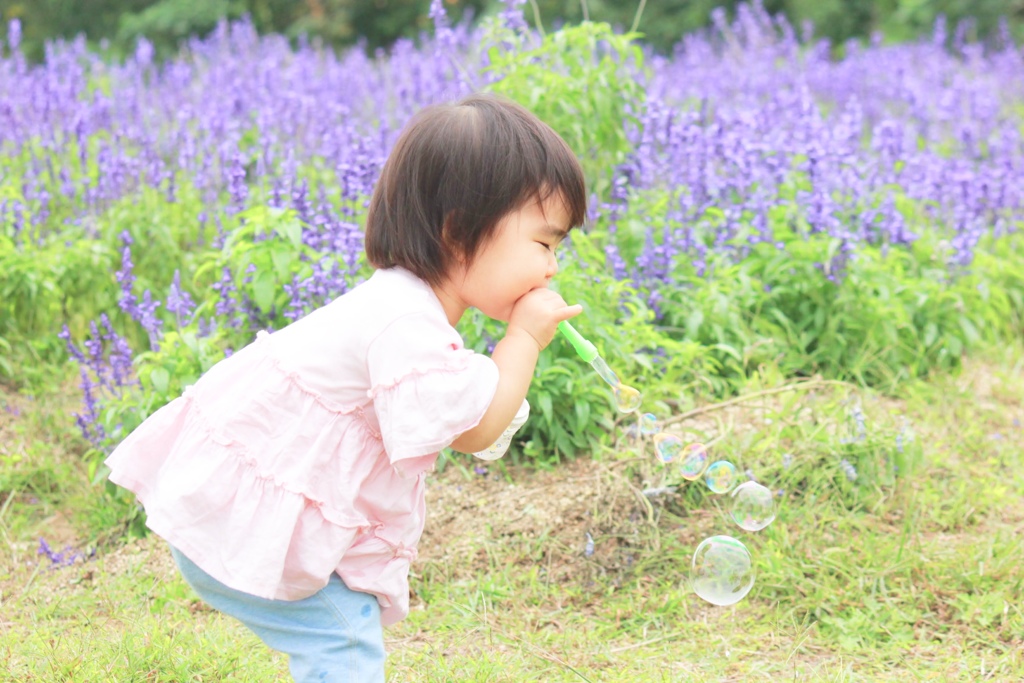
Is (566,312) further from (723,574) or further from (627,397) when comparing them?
(723,574)

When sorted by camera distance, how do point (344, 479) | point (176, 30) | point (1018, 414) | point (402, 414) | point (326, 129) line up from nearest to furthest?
point (402, 414) → point (344, 479) → point (1018, 414) → point (326, 129) → point (176, 30)

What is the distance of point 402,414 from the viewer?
6.34 ft

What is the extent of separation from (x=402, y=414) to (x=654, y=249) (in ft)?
7.32

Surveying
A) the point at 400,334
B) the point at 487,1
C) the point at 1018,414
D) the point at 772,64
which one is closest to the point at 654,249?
the point at 1018,414

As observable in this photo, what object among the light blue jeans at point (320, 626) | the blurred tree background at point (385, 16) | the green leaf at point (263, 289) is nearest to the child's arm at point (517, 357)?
the light blue jeans at point (320, 626)

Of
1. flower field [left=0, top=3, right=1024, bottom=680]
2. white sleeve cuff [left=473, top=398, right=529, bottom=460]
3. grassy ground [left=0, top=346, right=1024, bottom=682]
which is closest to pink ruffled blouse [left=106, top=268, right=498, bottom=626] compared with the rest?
white sleeve cuff [left=473, top=398, right=529, bottom=460]

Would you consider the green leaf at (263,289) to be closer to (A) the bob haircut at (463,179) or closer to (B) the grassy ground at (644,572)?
(B) the grassy ground at (644,572)

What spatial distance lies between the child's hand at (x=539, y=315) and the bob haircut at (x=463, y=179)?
0.14m

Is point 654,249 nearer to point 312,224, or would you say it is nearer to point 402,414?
point 312,224

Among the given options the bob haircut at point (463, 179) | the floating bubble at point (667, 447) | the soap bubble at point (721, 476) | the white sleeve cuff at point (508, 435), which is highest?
the bob haircut at point (463, 179)

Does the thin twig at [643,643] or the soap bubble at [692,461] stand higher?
the soap bubble at [692,461]

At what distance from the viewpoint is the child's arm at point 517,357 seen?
2.03 m

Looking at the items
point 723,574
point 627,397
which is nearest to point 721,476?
point 723,574

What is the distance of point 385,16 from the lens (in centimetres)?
1181
